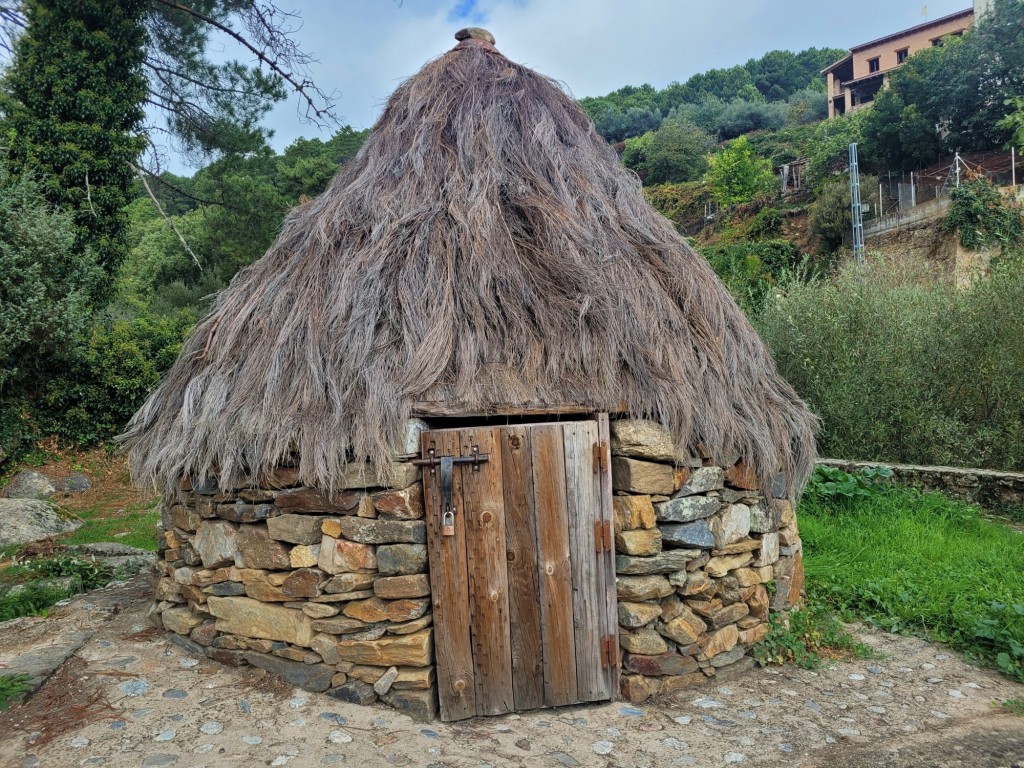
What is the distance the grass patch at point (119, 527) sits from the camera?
27.8ft

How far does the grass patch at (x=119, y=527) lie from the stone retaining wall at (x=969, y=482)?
8649 millimetres

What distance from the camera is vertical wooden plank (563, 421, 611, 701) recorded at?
4.05 metres

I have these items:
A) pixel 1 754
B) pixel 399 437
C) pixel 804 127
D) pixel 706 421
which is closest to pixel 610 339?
pixel 706 421

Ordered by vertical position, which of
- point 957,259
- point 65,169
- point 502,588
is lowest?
point 502,588

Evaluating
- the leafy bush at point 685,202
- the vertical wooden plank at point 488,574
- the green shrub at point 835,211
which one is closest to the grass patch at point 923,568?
the vertical wooden plank at point 488,574

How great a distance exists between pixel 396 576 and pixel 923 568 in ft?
14.7

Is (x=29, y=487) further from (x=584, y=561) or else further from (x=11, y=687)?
(x=584, y=561)

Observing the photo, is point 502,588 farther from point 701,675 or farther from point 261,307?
point 261,307

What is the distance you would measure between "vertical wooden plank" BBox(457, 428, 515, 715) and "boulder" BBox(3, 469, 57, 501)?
9.16m

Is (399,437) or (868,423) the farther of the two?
(868,423)

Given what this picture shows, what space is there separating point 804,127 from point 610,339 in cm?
4219

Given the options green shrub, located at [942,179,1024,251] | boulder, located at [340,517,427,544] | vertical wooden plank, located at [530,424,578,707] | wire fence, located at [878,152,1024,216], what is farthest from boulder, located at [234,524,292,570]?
wire fence, located at [878,152,1024,216]

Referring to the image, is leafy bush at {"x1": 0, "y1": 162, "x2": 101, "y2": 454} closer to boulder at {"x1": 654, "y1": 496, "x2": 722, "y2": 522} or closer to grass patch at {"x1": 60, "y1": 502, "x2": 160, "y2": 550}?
grass patch at {"x1": 60, "y1": 502, "x2": 160, "y2": 550}

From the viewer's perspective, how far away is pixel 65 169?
11938 mm
